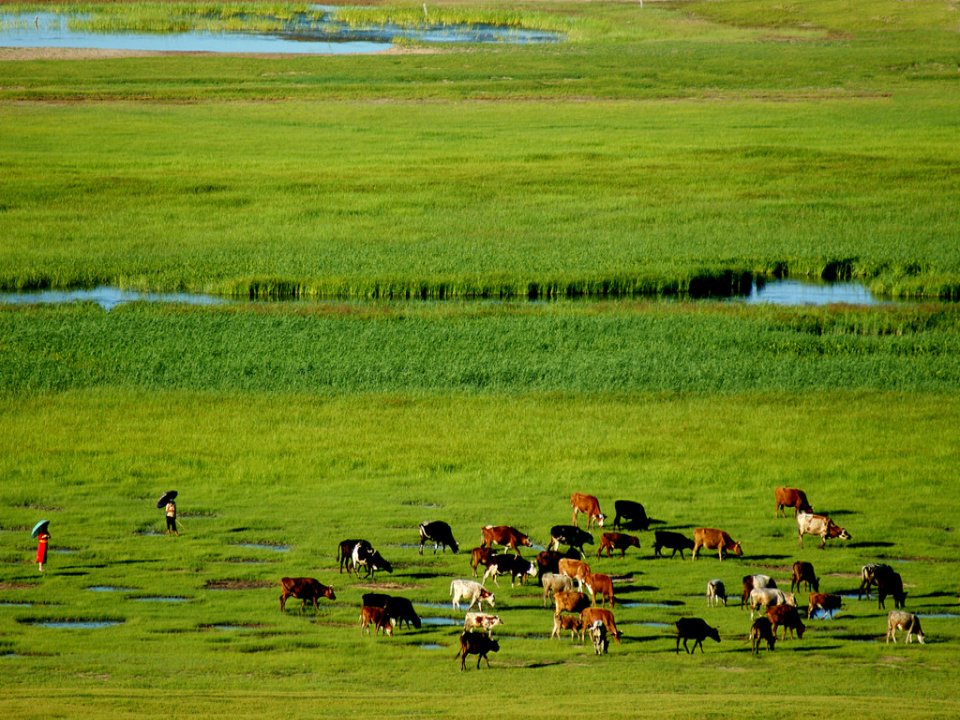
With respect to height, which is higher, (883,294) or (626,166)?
(626,166)

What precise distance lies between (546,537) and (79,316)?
21.7 m

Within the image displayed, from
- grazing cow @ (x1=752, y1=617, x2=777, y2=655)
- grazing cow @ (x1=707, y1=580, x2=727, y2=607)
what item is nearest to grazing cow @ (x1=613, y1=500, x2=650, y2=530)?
grazing cow @ (x1=707, y1=580, x2=727, y2=607)

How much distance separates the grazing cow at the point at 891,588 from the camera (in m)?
22.0

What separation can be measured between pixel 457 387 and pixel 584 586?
14021mm

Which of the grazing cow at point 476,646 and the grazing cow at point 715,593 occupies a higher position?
the grazing cow at point 715,593

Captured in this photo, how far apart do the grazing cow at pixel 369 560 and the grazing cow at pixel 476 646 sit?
3624 mm

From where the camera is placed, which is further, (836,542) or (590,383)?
(590,383)

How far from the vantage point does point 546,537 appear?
25531mm

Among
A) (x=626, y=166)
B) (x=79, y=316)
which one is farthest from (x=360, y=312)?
(x=626, y=166)

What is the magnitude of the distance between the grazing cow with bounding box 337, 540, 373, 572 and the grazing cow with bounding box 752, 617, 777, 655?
6528mm

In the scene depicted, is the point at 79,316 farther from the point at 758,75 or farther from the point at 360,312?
the point at 758,75

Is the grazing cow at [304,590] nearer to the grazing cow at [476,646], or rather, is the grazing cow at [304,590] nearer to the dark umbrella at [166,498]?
the grazing cow at [476,646]

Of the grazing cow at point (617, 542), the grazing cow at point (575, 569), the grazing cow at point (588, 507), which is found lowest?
the grazing cow at point (575, 569)

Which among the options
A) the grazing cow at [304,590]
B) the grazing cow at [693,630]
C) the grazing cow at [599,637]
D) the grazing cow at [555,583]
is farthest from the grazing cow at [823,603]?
the grazing cow at [304,590]
